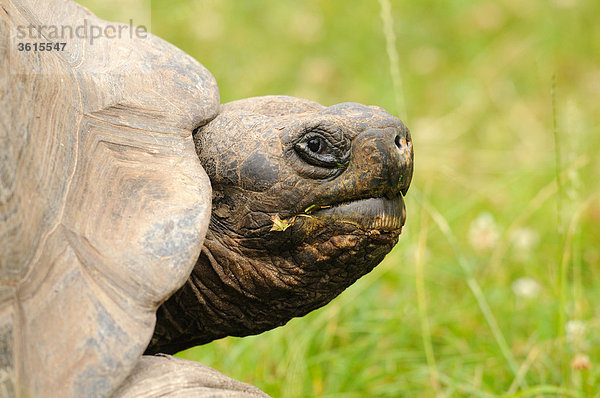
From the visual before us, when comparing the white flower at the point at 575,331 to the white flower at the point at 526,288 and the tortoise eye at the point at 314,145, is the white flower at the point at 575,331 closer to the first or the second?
the white flower at the point at 526,288

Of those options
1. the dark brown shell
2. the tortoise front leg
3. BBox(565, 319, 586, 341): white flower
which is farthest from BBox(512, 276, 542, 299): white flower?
the dark brown shell

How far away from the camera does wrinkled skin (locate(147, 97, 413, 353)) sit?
204cm

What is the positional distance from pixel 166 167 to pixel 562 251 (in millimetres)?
1459

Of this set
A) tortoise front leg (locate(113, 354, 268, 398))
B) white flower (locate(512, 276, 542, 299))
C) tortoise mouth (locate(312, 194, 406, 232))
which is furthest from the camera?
white flower (locate(512, 276, 542, 299))

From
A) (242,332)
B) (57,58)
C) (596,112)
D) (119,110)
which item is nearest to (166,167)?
(119,110)

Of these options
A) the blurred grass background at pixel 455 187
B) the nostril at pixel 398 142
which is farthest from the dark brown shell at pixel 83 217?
the blurred grass background at pixel 455 187

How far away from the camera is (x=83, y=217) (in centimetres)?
173

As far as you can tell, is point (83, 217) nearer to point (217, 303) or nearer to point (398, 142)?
point (217, 303)

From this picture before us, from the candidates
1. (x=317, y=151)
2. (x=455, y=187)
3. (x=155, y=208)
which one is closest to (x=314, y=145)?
(x=317, y=151)

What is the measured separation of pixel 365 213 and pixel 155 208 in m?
0.58

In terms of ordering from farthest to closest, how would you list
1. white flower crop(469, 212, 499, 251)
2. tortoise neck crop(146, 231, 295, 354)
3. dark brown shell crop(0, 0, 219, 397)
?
white flower crop(469, 212, 499, 251)
tortoise neck crop(146, 231, 295, 354)
dark brown shell crop(0, 0, 219, 397)

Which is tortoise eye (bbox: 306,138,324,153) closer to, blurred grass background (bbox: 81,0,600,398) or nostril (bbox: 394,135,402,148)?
nostril (bbox: 394,135,402,148)

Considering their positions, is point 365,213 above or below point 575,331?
above

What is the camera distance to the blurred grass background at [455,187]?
10.1 feet
